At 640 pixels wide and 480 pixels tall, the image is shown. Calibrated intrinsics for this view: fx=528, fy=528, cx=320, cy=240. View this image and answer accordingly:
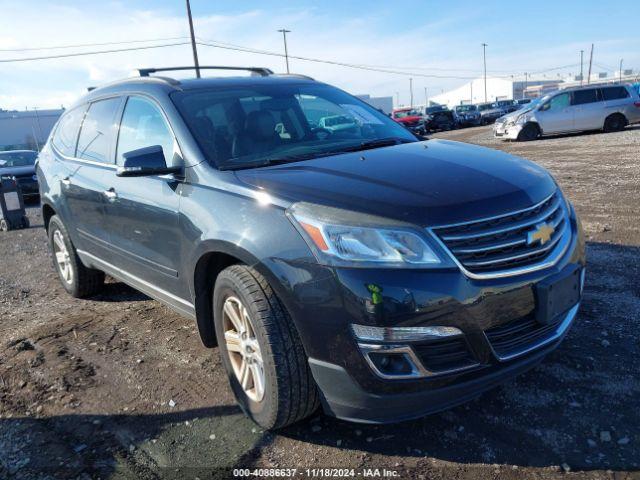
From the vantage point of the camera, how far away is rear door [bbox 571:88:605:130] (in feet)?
61.0

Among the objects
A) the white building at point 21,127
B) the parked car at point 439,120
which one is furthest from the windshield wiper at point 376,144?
the white building at point 21,127

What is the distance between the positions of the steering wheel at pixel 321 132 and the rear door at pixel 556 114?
1703 cm

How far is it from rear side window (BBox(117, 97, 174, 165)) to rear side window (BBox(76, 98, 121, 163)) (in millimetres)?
198

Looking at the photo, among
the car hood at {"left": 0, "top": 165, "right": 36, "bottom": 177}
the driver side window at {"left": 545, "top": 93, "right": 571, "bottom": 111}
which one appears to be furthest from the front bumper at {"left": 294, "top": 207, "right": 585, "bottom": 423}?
the driver side window at {"left": 545, "top": 93, "right": 571, "bottom": 111}

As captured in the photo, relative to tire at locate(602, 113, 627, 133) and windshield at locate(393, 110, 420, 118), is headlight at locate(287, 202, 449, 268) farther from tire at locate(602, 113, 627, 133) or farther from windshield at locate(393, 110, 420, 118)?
windshield at locate(393, 110, 420, 118)

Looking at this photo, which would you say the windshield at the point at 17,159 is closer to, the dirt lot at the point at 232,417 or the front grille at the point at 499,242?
the dirt lot at the point at 232,417

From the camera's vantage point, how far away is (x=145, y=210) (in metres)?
3.29

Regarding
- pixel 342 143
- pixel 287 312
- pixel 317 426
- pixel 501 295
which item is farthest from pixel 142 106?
pixel 501 295

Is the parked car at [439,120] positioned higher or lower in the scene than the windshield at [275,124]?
lower

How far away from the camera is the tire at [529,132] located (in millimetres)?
18578

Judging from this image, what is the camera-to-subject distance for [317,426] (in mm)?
2762

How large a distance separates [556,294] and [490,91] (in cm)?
12376

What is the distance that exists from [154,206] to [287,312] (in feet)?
4.22

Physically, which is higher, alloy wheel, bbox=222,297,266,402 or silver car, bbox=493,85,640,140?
alloy wheel, bbox=222,297,266,402
